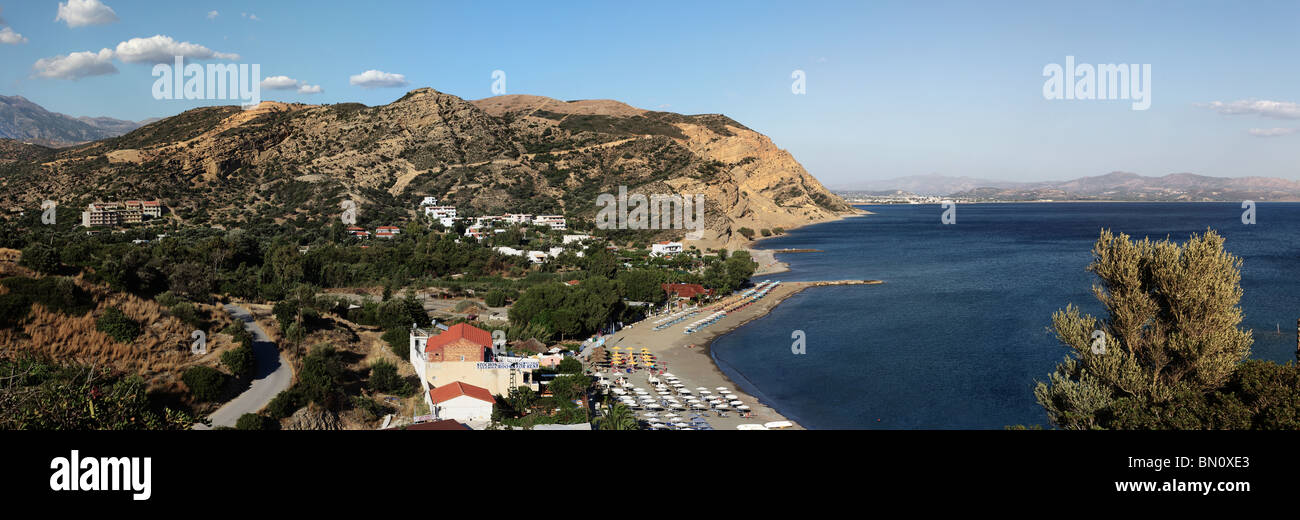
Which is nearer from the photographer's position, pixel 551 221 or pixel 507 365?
pixel 507 365

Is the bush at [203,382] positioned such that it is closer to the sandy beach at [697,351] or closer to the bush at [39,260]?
the bush at [39,260]

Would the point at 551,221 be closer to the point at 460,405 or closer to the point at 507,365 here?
the point at 507,365

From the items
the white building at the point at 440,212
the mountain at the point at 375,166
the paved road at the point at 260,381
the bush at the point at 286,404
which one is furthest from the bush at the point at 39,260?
the white building at the point at 440,212

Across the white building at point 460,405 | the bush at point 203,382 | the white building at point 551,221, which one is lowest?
the white building at point 460,405

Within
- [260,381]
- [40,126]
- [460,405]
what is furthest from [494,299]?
[40,126]

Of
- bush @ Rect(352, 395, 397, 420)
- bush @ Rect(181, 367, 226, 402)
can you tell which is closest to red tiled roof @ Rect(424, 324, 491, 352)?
bush @ Rect(352, 395, 397, 420)
